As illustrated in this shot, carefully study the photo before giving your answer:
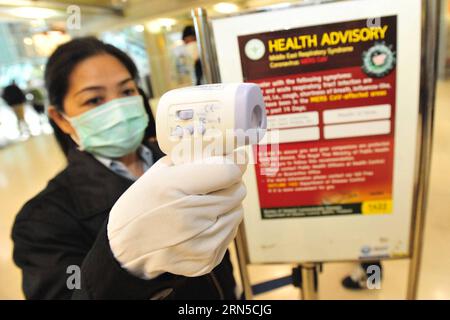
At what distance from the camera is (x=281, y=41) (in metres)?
0.59

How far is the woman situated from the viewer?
1.17 feet

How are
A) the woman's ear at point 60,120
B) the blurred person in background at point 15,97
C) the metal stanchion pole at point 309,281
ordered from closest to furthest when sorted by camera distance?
the woman's ear at point 60,120, the metal stanchion pole at point 309,281, the blurred person in background at point 15,97

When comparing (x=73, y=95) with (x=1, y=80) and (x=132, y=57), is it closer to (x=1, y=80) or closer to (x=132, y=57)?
(x=132, y=57)

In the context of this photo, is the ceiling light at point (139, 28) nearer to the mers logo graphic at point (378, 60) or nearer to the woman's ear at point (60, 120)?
the woman's ear at point (60, 120)

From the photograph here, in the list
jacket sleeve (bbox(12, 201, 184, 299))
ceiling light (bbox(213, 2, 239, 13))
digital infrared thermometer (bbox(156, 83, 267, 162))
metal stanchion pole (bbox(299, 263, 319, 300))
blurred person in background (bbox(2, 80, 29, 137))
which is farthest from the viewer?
blurred person in background (bbox(2, 80, 29, 137))

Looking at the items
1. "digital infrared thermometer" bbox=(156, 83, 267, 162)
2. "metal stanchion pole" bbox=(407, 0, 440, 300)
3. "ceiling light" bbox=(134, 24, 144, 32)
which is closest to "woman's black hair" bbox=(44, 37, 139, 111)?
"ceiling light" bbox=(134, 24, 144, 32)

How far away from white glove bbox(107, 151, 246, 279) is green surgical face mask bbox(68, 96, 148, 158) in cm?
28

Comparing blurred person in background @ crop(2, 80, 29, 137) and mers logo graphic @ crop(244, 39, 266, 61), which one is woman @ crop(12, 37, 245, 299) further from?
blurred person in background @ crop(2, 80, 29, 137)

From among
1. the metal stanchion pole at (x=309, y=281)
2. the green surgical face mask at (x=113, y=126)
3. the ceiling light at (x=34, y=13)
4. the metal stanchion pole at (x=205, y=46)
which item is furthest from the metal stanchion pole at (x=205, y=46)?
the metal stanchion pole at (x=309, y=281)

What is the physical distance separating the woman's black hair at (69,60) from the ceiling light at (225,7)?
212 millimetres

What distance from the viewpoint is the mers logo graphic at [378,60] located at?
1.97 feet
